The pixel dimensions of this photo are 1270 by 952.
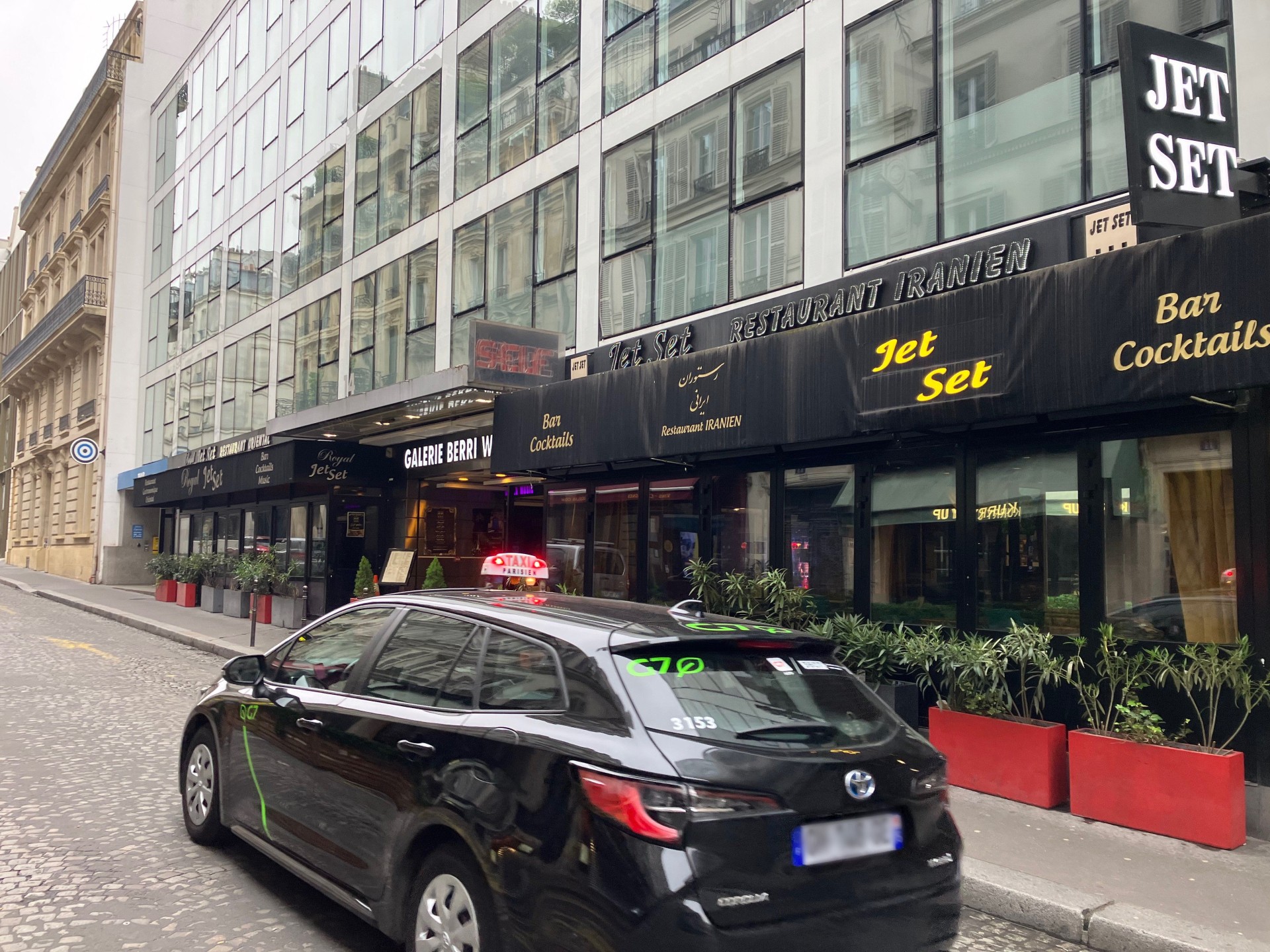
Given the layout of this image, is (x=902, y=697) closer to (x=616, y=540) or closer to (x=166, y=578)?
(x=616, y=540)

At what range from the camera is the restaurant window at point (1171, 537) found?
22.9 ft

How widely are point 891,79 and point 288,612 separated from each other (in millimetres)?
15105

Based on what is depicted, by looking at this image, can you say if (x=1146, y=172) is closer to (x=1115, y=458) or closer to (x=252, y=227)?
(x=1115, y=458)

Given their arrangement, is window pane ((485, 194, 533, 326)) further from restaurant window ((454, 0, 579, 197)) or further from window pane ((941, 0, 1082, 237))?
window pane ((941, 0, 1082, 237))

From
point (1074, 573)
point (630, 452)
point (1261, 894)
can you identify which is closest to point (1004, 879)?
point (1261, 894)

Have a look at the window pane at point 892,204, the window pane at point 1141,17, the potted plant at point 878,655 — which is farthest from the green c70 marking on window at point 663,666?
the window pane at point 892,204

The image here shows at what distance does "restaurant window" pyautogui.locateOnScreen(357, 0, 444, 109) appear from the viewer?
18.2m

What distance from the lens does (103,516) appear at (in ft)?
115

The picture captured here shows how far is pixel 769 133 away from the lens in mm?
11250

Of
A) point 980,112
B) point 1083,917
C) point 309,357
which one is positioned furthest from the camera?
point 309,357

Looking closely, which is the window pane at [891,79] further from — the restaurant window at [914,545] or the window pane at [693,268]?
the restaurant window at [914,545]

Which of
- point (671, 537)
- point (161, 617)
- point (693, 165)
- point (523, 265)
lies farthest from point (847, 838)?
point (161, 617)

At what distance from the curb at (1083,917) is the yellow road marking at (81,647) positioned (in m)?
13.5

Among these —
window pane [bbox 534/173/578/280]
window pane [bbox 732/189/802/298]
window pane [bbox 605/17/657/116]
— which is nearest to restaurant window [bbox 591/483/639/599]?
window pane [bbox 732/189/802/298]
